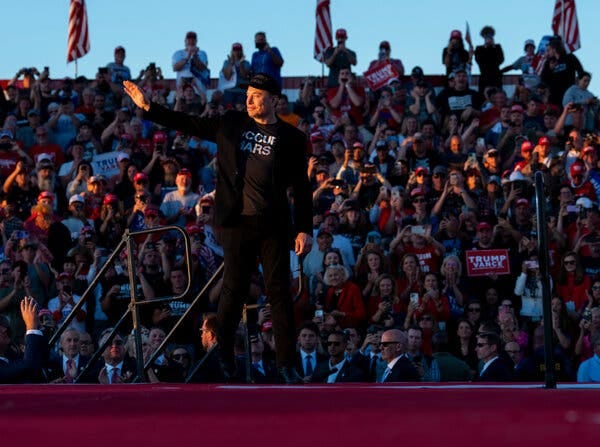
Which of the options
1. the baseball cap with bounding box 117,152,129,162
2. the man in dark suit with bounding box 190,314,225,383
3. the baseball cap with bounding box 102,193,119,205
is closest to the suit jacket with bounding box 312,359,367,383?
the man in dark suit with bounding box 190,314,225,383

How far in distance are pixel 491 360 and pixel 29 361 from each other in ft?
14.4

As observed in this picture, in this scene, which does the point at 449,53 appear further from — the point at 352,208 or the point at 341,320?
the point at 341,320

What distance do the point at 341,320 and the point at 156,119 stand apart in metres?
6.05

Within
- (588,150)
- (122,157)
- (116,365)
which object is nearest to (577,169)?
(588,150)

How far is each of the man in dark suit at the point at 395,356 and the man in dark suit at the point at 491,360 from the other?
2.02 feet

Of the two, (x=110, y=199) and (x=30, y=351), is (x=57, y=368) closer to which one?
(x=30, y=351)

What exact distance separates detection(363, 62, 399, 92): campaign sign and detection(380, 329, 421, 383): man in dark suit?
374 inches

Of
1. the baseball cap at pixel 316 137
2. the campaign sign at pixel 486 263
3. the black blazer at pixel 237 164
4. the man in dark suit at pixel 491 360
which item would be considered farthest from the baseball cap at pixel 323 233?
the black blazer at pixel 237 164

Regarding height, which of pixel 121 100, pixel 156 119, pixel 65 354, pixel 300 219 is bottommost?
pixel 65 354

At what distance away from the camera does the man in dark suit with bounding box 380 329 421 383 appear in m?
9.62

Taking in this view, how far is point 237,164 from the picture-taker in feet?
21.2

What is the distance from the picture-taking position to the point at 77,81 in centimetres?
1978

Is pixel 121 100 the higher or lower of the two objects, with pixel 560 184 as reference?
higher

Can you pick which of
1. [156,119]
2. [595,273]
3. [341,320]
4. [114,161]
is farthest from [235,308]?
[114,161]
